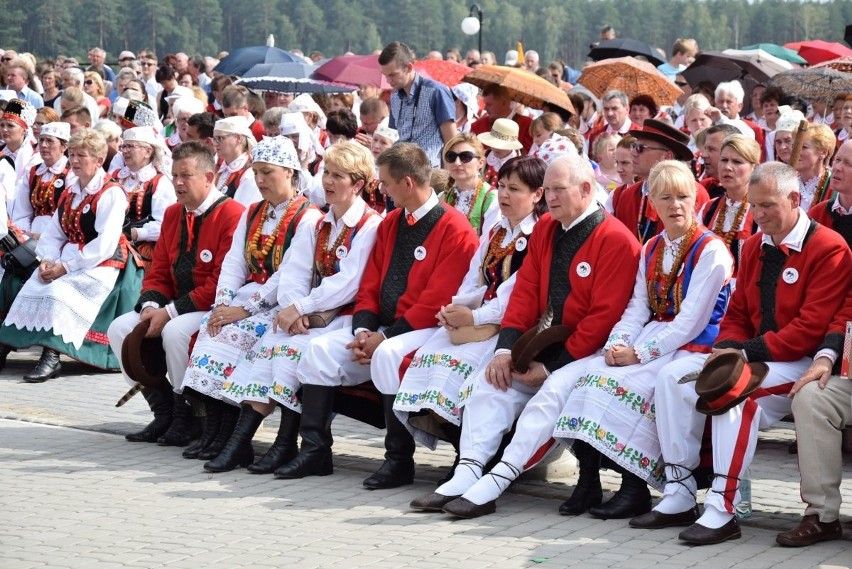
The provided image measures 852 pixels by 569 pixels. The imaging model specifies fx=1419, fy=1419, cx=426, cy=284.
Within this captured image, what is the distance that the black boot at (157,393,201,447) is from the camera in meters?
7.93

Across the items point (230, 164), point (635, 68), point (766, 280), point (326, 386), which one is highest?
point (635, 68)

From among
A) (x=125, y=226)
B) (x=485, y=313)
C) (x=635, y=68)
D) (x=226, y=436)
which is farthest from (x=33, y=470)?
(x=635, y=68)

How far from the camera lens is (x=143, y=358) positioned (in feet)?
26.2

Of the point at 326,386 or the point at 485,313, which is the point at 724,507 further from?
the point at 326,386

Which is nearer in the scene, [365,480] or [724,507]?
[724,507]

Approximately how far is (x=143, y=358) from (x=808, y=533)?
3.91 metres

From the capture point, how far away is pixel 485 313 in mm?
6973

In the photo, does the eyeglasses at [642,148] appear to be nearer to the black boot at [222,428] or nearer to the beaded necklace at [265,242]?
the beaded necklace at [265,242]

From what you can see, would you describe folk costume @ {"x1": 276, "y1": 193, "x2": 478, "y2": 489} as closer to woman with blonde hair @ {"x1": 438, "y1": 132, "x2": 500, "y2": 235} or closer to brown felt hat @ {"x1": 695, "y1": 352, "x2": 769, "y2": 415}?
woman with blonde hair @ {"x1": 438, "y1": 132, "x2": 500, "y2": 235}

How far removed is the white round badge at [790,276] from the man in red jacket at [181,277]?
3.34 meters

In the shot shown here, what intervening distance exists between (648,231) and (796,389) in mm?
2392

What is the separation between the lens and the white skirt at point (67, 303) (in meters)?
9.92

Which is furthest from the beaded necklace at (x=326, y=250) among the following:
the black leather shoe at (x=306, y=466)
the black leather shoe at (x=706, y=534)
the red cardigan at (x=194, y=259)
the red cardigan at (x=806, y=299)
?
the black leather shoe at (x=706, y=534)

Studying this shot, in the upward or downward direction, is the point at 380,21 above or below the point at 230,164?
above
